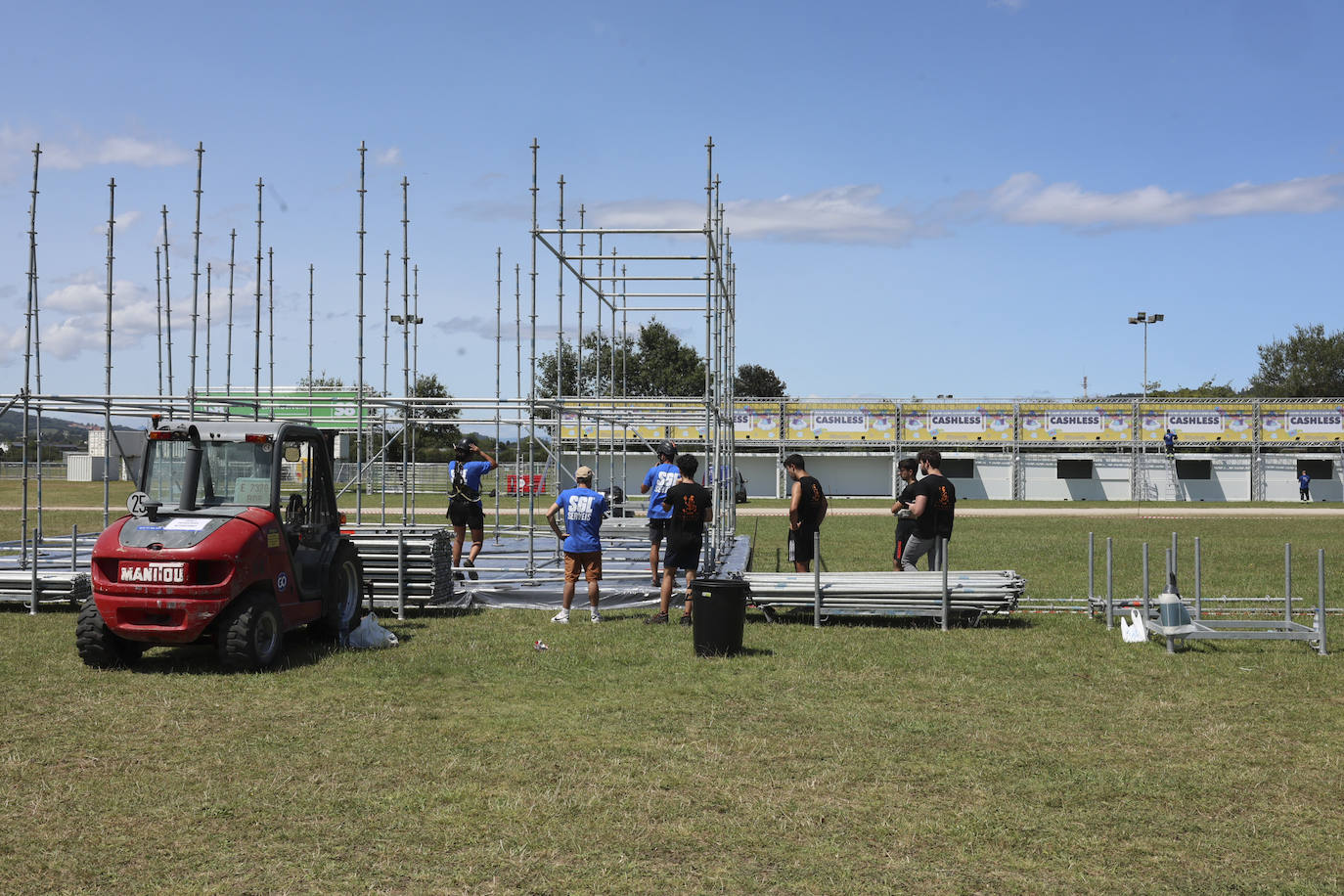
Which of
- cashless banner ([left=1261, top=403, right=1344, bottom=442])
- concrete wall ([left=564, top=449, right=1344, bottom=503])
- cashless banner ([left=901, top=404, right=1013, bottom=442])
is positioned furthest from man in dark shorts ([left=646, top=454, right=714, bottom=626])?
cashless banner ([left=1261, top=403, right=1344, bottom=442])

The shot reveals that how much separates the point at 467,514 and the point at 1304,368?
288ft

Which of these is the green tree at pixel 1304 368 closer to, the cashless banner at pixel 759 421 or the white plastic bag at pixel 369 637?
the cashless banner at pixel 759 421

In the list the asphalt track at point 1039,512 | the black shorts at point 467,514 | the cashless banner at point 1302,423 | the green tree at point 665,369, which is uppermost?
the green tree at point 665,369

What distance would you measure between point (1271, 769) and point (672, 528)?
650 cm

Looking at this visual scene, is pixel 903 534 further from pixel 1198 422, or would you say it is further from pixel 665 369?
pixel 665 369

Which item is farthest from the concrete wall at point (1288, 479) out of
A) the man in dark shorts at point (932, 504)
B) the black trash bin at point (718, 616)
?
the black trash bin at point (718, 616)

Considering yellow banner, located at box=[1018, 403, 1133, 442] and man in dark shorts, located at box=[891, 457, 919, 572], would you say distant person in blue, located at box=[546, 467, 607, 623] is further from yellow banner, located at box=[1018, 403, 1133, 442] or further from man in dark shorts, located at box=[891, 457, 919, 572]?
yellow banner, located at box=[1018, 403, 1133, 442]

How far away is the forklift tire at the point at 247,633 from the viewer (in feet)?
29.1

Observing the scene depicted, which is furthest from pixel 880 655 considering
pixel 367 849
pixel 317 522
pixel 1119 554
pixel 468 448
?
pixel 1119 554

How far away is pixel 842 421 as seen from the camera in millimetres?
52500

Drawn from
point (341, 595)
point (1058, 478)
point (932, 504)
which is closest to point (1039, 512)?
point (1058, 478)

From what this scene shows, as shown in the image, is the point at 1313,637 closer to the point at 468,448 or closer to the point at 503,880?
the point at 503,880

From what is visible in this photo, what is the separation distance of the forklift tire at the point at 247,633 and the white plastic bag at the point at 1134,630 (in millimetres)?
7508

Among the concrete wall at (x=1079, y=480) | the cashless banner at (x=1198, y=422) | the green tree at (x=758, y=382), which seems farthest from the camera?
the green tree at (x=758, y=382)
